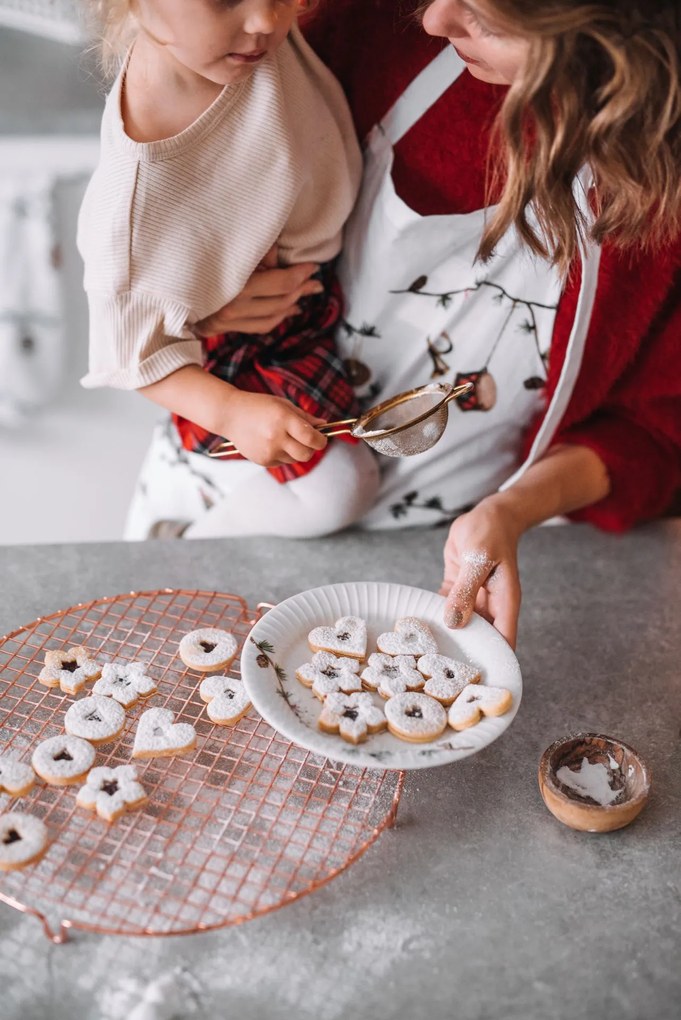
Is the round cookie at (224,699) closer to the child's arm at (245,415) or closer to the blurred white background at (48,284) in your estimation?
the child's arm at (245,415)

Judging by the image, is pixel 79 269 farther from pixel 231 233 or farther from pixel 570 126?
pixel 570 126

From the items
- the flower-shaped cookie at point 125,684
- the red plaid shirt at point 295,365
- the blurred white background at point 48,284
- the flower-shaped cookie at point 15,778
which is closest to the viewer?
the flower-shaped cookie at point 15,778

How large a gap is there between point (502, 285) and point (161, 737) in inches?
27.7

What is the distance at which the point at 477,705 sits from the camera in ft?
3.07

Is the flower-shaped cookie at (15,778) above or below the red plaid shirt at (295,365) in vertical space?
below

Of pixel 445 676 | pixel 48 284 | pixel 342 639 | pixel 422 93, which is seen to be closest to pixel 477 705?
pixel 445 676

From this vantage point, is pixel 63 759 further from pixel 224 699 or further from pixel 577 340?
pixel 577 340

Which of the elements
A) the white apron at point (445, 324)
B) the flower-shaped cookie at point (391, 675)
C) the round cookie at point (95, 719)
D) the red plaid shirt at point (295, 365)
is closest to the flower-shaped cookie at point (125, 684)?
the round cookie at point (95, 719)

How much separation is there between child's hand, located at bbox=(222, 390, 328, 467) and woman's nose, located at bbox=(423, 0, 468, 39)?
0.40m

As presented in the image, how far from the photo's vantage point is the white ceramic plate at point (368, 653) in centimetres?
88

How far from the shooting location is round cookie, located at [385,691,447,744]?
0.92 metres

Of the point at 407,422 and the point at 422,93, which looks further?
the point at 422,93

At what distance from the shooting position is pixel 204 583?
1.28 meters

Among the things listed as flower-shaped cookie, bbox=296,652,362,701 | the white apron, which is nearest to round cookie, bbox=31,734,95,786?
flower-shaped cookie, bbox=296,652,362,701
